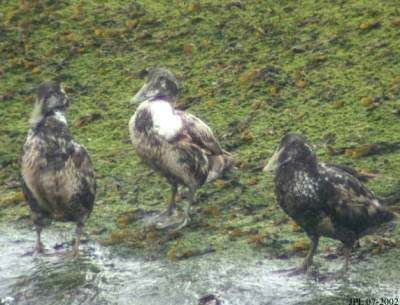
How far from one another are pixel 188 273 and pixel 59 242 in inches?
65.0

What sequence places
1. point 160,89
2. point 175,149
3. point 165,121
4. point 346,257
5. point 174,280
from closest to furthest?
point 346,257 < point 174,280 < point 175,149 < point 165,121 < point 160,89

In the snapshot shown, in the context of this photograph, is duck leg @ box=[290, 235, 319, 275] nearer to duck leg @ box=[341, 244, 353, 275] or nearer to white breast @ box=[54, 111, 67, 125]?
duck leg @ box=[341, 244, 353, 275]

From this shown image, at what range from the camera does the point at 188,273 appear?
8.66 meters

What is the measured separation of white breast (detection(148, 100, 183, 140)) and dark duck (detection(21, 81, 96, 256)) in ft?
3.06

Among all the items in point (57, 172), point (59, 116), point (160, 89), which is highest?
point (59, 116)

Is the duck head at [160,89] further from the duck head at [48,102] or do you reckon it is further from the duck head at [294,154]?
the duck head at [294,154]

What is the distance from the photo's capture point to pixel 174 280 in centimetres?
854

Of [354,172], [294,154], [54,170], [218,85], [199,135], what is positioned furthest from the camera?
[218,85]

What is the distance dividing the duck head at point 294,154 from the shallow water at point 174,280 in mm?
779

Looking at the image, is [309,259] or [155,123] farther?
[155,123]

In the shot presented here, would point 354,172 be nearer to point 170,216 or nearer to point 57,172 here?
point 170,216

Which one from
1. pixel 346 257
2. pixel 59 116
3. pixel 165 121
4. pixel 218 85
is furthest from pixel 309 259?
pixel 218 85

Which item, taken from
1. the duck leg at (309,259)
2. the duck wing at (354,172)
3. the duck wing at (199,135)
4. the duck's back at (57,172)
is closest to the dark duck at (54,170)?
the duck's back at (57,172)

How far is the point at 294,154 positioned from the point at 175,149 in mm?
1778
